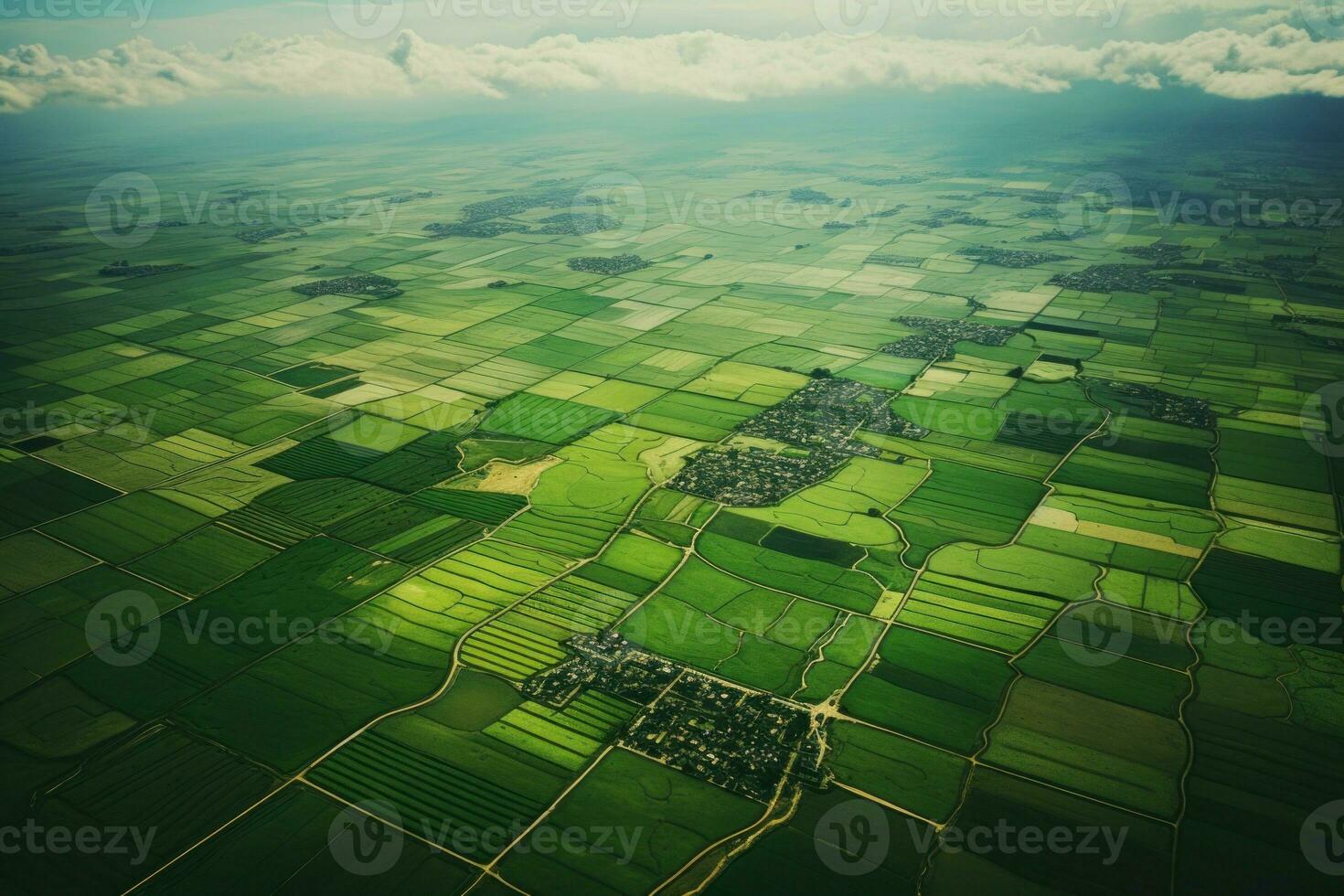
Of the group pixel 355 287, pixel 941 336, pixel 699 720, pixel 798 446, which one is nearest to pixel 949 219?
pixel 941 336

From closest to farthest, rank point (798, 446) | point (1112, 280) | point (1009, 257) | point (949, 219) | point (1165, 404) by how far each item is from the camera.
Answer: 1. point (798, 446)
2. point (1165, 404)
3. point (1112, 280)
4. point (1009, 257)
5. point (949, 219)

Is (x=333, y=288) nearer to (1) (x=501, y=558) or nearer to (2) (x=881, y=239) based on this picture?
(1) (x=501, y=558)

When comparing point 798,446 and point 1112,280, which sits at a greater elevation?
point 1112,280

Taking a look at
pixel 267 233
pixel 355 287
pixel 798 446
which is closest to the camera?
pixel 798 446

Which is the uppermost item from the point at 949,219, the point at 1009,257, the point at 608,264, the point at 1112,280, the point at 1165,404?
the point at 949,219

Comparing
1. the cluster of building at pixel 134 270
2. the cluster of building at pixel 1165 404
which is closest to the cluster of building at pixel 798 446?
the cluster of building at pixel 1165 404

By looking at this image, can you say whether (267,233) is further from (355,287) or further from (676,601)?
(676,601)

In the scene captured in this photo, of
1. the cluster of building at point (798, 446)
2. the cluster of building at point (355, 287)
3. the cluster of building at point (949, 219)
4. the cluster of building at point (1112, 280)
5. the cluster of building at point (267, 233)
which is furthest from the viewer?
the cluster of building at point (949, 219)

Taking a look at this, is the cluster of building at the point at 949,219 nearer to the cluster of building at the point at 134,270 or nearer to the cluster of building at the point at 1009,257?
the cluster of building at the point at 1009,257
